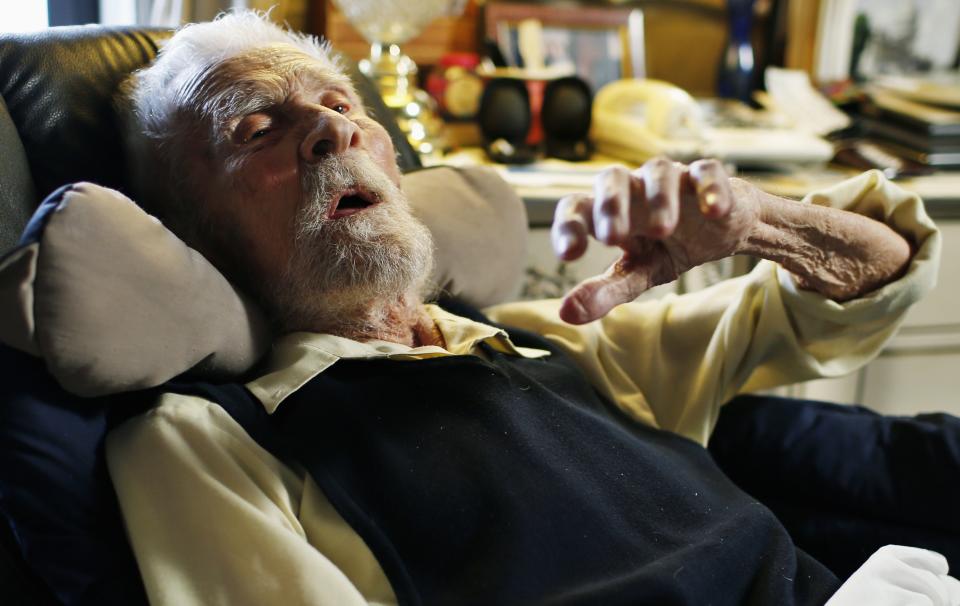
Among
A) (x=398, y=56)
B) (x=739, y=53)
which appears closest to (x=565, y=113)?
(x=398, y=56)

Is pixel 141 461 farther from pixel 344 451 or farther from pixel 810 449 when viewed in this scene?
pixel 810 449

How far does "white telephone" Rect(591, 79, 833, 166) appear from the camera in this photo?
6.30ft

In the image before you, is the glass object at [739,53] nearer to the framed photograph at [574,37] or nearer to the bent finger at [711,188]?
the framed photograph at [574,37]

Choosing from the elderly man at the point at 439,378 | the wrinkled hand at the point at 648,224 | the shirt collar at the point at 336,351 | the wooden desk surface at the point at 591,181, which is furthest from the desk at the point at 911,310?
the wrinkled hand at the point at 648,224

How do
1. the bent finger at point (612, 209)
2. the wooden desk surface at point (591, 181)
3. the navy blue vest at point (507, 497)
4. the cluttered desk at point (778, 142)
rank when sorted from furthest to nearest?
the cluttered desk at point (778, 142)
the wooden desk surface at point (591, 181)
the navy blue vest at point (507, 497)
the bent finger at point (612, 209)

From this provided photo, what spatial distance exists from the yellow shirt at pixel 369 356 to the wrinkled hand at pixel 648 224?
275 millimetres

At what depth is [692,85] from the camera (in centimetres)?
253

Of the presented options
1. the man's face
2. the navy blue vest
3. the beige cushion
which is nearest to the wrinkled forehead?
the man's face

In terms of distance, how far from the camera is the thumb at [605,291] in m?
0.84

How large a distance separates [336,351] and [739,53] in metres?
1.77

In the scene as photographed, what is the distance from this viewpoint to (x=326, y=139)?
43.2 inches

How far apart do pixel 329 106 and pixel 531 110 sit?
3.00 feet

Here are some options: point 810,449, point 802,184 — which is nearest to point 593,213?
point 810,449

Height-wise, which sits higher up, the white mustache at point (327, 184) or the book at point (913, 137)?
the white mustache at point (327, 184)
